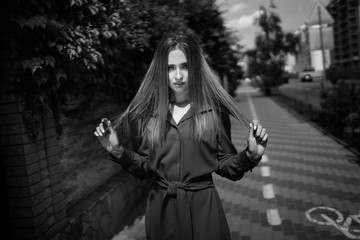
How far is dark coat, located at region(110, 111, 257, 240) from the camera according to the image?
2.18m

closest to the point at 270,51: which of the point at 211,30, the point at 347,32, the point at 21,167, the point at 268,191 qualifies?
the point at 211,30

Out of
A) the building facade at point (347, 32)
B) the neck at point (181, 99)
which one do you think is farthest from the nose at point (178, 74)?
the building facade at point (347, 32)

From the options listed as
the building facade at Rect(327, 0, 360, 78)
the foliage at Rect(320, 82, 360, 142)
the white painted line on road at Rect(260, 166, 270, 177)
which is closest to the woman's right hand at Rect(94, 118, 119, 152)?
the white painted line on road at Rect(260, 166, 270, 177)

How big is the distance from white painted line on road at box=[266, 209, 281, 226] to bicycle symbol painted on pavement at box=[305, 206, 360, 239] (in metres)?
0.43

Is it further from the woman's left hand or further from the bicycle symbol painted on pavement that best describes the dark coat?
the bicycle symbol painted on pavement

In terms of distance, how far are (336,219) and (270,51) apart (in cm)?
3167

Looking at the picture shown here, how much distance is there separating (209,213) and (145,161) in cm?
57

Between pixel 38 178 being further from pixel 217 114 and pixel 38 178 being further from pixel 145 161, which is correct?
pixel 217 114

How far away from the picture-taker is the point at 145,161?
2348 mm

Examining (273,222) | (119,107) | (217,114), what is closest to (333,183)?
(273,222)

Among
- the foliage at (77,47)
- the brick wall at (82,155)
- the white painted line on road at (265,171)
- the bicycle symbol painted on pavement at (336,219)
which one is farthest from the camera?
the white painted line on road at (265,171)

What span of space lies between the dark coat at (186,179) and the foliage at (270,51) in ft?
98.7

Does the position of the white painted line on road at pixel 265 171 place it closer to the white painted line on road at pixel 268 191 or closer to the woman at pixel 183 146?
the white painted line on road at pixel 268 191

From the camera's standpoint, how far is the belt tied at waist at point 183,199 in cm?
217
